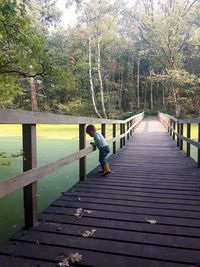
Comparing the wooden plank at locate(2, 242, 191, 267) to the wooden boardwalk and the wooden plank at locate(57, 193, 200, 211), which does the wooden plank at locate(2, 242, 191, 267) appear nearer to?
the wooden boardwalk

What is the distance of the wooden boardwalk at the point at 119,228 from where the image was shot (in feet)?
8.23

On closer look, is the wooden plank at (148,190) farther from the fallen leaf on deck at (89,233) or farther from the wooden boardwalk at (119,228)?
the fallen leaf on deck at (89,233)

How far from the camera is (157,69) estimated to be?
4791 cm

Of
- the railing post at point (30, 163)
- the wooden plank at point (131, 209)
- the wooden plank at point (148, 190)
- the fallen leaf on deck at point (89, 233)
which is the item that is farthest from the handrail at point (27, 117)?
the wooden plank at point (148, 190)

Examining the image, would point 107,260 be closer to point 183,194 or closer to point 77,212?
point 77,212

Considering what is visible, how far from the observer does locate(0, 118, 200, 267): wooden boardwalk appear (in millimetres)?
2508

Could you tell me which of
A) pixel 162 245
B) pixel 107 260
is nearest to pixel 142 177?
pixel 162 245

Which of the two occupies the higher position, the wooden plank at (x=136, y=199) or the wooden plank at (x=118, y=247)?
the wooden plank at (x=118, y=247)

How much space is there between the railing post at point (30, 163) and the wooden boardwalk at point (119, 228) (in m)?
0.14

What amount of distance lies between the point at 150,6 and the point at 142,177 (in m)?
24.3

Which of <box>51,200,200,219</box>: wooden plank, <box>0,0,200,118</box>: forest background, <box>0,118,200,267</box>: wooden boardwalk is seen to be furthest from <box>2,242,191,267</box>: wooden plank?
<box>0,0,200,118</box>: forest background

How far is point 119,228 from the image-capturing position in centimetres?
313

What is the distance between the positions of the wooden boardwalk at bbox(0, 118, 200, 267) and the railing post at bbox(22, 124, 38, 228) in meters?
0.14

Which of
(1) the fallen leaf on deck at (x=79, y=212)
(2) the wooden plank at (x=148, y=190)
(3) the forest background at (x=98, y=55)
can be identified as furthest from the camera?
(3) the forest background at (x=98, y=55)
